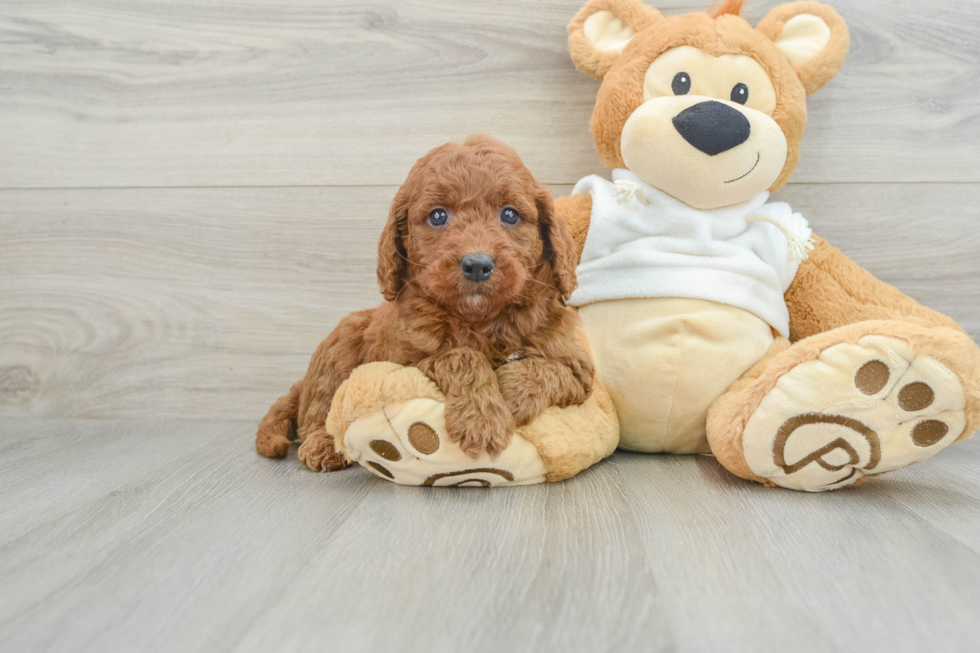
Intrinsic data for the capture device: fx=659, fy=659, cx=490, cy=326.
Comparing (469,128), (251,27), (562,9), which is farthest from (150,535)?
(562,9)

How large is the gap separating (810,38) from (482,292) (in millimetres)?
715

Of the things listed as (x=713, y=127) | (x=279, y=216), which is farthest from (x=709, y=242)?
(x=279, y=216)

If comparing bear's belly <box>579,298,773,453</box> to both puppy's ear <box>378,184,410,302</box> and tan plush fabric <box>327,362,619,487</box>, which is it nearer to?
tan plush fabric <box>327,362,619,487</box>

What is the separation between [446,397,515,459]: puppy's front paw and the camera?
0.77 m

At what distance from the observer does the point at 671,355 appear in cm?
93

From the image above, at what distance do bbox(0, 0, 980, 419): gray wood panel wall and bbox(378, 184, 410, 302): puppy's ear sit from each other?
1.41 feet

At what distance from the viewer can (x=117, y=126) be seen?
4.27 feet

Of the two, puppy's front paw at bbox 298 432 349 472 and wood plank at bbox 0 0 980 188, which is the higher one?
wood plank at bbox 0 0 980 188

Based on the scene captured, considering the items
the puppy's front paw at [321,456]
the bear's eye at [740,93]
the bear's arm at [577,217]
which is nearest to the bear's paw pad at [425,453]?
the puppy's front paw at [321,456]

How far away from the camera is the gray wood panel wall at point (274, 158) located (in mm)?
1194

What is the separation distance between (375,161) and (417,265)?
51cm

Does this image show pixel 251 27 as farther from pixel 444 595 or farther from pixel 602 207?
pixel 444 595

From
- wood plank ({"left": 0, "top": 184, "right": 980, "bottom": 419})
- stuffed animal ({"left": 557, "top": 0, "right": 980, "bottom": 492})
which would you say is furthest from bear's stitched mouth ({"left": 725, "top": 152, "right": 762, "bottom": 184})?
wood plank ({"left": 0, "top": 184, "right": 980, "bottom": 419})

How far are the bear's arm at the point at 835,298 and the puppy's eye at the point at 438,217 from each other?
0.58 m
